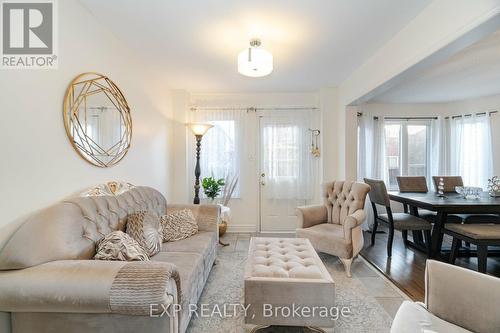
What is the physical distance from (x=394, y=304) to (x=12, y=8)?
11.5ft

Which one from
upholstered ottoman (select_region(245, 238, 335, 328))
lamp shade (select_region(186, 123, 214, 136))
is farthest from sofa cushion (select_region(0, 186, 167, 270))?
lamp shade (select_region(186, 123, 214, 136))

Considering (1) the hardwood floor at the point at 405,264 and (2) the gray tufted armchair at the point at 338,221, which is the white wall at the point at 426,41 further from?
(1) the hardwood floor at the point at 405,264

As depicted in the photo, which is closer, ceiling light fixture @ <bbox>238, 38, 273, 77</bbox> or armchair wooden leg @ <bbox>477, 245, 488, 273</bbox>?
ceiling light fixture @ <bbox>238, 38, 273, 77</bbox>

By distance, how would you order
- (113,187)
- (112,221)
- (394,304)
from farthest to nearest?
(113,187)
(394,304)
(112,221)

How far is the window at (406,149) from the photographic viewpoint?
15.6 feet

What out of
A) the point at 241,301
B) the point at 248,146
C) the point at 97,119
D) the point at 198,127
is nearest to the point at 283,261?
the point at 241,301

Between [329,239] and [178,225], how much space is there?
5.42 feet

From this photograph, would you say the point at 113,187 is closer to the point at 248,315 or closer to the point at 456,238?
the point at 248,315

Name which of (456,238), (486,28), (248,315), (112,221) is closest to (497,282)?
(248,315)

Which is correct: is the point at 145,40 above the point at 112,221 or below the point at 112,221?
above

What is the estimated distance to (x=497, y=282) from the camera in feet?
3.75

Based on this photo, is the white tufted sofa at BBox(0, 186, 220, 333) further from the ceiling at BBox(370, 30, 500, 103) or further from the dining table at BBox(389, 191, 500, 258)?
the ceiling at BBox(370, 30, 500, 103)

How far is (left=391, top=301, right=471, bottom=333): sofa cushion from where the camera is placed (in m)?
1.13

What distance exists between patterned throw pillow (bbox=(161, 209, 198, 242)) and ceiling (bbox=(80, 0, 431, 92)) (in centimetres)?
Result: 182
